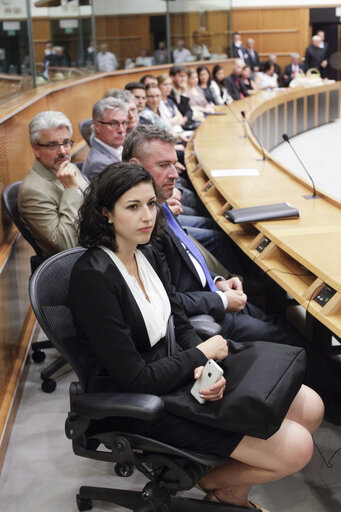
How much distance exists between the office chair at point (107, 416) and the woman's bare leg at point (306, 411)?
305mm

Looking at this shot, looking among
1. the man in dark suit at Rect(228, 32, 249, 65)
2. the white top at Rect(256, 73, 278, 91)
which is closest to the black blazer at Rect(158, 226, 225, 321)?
the white top at Rect(256, 73, 278, 91)

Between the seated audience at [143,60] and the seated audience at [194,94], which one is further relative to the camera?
the seated audience at [143,60]

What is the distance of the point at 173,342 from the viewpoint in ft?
6.48

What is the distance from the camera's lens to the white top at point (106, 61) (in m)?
8.42

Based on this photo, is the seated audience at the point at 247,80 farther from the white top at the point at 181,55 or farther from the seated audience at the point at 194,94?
the seated audience at the point at 194,94

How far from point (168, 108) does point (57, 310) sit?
19.8 feet

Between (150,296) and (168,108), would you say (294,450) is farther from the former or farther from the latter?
(168,108)

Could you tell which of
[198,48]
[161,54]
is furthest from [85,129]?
[198,48]

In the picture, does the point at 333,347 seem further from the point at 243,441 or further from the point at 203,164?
the point at 203,164

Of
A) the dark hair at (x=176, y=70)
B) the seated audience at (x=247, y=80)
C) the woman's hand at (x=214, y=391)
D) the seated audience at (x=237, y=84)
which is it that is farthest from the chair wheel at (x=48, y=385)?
the seated audience at (x=247, y=80)

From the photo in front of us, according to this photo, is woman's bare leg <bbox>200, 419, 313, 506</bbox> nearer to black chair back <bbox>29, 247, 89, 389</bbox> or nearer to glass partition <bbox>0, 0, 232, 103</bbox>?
black chair back <bbox>29, 247, 89, 389</bbox>

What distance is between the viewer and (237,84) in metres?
11.7

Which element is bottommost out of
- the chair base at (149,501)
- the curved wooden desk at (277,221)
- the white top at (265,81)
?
the chair base at (149,501)

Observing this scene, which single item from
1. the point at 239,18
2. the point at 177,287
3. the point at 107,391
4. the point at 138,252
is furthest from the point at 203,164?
the point at 239,18
